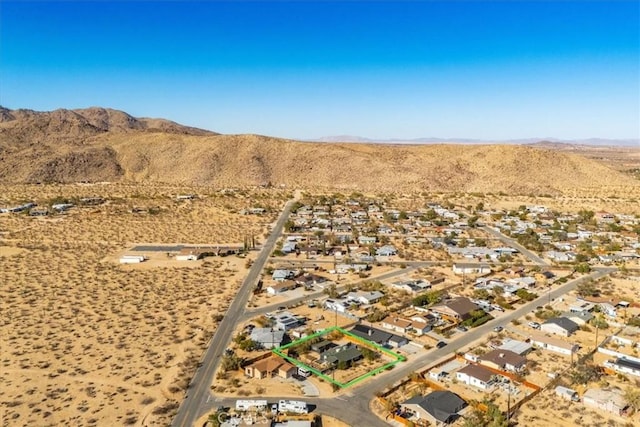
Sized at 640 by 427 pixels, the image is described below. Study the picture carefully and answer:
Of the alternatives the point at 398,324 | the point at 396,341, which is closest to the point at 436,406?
the point at 396,341

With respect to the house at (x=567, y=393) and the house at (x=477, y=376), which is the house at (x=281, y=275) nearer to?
the house at (x=477, y=376)

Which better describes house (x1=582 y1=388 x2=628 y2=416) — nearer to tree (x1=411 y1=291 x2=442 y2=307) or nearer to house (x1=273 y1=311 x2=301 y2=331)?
tree (x1=411 y1=291 x2=442 y2=307)

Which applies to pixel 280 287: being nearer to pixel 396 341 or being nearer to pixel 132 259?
pixel 396 341

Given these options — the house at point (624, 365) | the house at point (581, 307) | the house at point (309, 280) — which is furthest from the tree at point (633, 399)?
the house at point (309, 280)

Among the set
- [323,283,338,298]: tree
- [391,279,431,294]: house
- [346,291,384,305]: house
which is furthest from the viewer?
[391,279,431,294]: house

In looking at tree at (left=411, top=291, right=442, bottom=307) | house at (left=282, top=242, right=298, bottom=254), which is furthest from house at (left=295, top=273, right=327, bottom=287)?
tree at (left=411, top=291, right=442, bottom=307)

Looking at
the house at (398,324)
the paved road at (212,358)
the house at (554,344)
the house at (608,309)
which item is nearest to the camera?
the paved road at (212,358)
